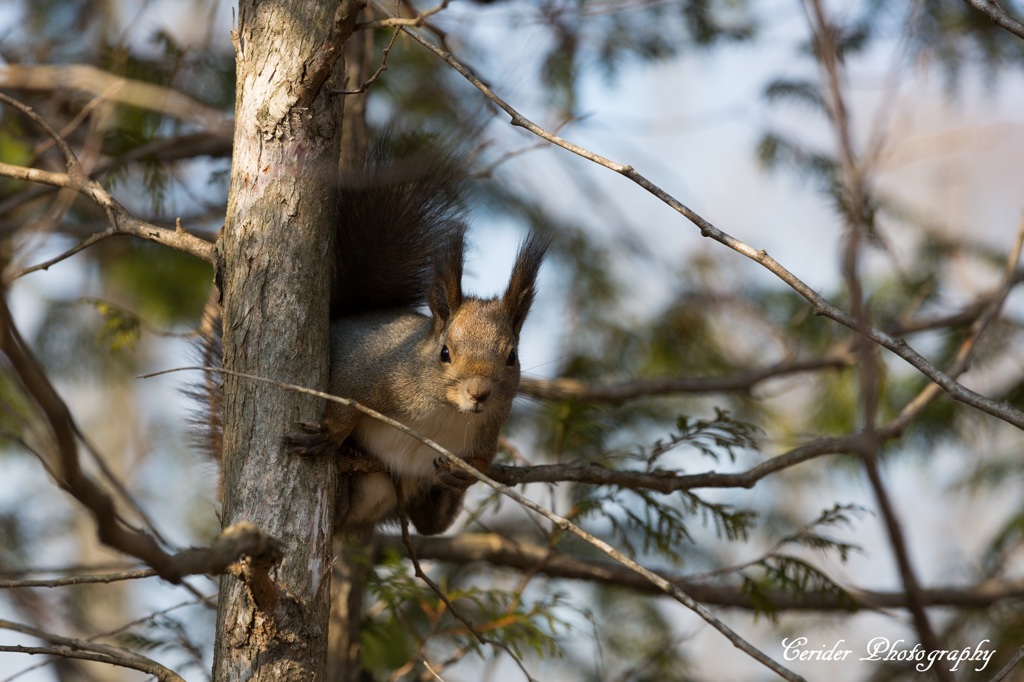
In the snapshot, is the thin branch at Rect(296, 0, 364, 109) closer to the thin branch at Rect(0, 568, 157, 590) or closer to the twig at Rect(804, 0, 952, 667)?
the thin branch at Rect(0, 568, 157, 590)

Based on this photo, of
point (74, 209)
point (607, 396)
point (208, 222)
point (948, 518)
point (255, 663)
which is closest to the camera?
point (255, 663)

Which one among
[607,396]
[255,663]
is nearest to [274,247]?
[255,663]

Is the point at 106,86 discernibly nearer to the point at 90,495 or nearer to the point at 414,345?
the point at 414,345

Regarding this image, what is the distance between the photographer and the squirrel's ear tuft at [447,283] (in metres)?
2.32

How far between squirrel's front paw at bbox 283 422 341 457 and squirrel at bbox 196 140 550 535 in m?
0.32

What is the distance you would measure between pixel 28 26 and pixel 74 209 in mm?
762

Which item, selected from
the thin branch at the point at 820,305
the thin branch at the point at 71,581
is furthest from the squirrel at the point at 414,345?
the thin branch at the point at 820,305

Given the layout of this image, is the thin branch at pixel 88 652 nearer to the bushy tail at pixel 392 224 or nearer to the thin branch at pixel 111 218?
the thin branch at pixel 111 218

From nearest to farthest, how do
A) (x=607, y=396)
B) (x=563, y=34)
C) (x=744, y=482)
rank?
(x=744, y=482)
(x=607, y=396)
(x=563, y=34)

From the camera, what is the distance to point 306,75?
1755mm

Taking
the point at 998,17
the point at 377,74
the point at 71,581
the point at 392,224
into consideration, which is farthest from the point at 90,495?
the point at 392,224

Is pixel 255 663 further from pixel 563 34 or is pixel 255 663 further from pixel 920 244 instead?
pixel 920 244

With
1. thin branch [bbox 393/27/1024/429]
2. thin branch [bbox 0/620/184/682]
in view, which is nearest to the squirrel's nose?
thin branch [bbox 393/27/1024/429]

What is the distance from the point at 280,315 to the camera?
1.72 meters
